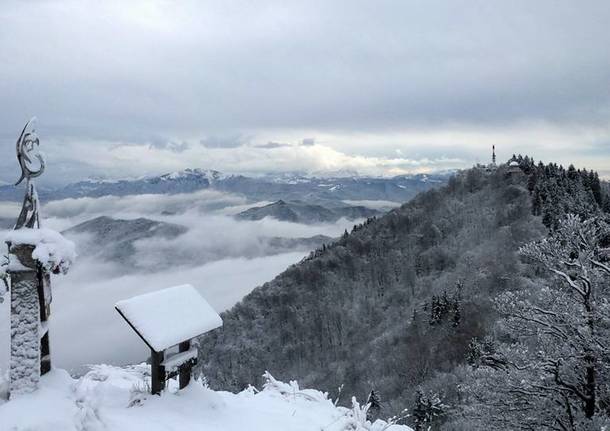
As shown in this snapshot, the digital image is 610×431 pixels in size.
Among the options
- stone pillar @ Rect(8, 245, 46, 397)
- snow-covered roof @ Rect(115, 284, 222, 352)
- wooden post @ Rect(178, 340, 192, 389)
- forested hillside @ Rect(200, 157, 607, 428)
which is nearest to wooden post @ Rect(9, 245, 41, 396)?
stone pillar @ Rect(8, 245, 46, 397)

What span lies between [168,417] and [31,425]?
2.43 metres

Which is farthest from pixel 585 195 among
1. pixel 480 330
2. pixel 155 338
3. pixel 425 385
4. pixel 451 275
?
pixel 155 338

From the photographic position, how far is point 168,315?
9195 millimetres

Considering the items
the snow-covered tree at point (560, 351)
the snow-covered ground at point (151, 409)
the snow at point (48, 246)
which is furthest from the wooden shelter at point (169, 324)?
the snow-covered tree at point (560, 351)

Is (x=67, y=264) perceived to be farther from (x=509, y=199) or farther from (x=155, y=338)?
(x=509, y=199)

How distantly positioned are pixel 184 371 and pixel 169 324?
124 cm

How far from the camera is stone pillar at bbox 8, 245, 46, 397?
24.2 feet

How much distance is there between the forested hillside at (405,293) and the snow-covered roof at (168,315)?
2780 inches

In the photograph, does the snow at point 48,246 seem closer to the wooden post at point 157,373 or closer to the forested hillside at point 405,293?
the wooden post at point 157,373

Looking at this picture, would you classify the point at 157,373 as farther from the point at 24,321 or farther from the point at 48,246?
the point at 48,246

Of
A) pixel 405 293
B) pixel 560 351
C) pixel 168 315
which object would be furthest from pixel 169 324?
pixel 405 293

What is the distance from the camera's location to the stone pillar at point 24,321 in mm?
7387

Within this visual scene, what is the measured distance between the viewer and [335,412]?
34.6ft

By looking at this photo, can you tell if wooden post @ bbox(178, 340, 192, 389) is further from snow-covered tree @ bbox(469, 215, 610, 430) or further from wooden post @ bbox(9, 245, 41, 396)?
snow-covered tree @ bbox(469, 215, 610, 430)
